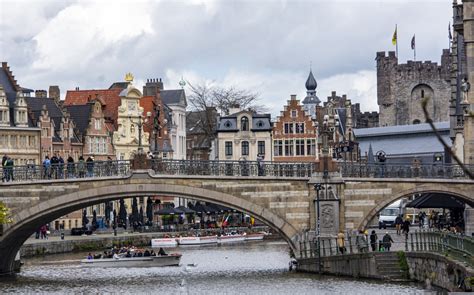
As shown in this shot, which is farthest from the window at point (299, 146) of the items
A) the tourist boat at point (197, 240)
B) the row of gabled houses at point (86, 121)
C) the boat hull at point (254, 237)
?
the tourist boat at point (197, 240)

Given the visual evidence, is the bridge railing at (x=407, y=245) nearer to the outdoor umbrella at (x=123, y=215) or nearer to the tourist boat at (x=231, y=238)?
the tourist boat at (x=231, y=238)

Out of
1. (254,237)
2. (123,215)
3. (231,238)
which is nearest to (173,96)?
(123,215)

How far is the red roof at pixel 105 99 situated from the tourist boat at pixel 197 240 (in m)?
23.6

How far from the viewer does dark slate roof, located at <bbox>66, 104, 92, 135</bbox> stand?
111188 mm

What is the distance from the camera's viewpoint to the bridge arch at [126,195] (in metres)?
62.2

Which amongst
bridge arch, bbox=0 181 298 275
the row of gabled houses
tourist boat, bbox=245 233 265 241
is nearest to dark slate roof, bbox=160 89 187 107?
the row of gabled houses

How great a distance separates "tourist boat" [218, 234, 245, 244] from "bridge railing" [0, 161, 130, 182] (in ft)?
113

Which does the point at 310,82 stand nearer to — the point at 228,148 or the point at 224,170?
the point at 228,148

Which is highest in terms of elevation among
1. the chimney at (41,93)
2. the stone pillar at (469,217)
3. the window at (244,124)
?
the chimney at (41,93)

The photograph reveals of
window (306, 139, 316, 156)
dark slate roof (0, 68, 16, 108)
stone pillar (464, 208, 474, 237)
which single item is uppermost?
dark slate roof (0, 68, 16, 108)

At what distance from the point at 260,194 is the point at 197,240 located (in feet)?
112

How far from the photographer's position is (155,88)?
126625 millimetres

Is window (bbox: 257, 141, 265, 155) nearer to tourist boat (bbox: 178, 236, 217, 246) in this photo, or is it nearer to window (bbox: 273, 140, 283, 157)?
window (bbox: 273, 140, 283, 157)

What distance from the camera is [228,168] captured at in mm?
63406
